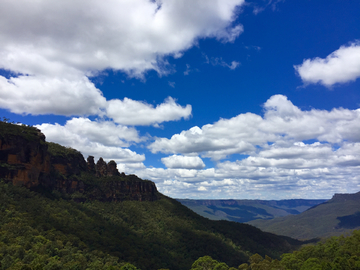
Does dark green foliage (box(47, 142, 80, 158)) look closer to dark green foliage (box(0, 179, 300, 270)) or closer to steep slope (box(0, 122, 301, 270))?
steep slope (box(0, 122, 301, 270))

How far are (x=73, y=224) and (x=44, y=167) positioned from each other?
4989 cm

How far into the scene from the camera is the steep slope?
268 feet

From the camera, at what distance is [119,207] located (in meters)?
186

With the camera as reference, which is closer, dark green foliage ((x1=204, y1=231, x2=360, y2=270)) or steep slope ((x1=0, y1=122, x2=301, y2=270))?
dark green foliage ((x1=204, y1=231, x2=360, y2=270))

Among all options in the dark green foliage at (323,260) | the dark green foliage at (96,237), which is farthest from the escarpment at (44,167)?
the dark green foliage at (323,260)

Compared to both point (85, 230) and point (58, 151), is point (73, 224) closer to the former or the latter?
point (85, 230)

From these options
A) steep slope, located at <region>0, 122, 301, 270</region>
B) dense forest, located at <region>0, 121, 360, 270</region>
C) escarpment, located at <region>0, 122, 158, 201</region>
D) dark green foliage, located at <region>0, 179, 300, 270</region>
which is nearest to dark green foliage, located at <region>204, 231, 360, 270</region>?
dense forest, located at <region>0, 121, 360, 270</region>

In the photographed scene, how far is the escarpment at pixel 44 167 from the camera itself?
417 ft

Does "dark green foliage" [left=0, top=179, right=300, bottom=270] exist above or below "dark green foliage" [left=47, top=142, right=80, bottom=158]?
below

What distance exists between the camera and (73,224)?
118062mm

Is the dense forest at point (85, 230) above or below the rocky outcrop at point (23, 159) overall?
below

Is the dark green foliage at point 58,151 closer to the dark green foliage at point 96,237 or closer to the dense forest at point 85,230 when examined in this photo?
the dense forest at point 85,230

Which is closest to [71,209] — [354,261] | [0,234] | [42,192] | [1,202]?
[42,192]

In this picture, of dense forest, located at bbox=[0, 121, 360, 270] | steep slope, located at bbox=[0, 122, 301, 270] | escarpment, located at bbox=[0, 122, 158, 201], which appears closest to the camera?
dense forest, located at bbox=[0, 121, 360, 270]
